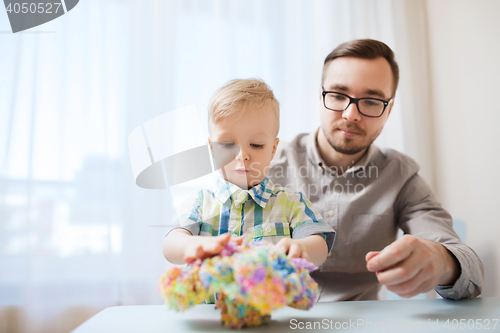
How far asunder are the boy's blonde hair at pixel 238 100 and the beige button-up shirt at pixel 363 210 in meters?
0.53

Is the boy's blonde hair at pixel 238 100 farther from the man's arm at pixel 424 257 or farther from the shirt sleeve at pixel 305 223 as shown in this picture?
the man's arm at pixel 424 257

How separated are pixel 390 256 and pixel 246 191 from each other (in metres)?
0.35

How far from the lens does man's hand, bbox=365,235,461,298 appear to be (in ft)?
2.00

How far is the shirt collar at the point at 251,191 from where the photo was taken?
2.56 ft

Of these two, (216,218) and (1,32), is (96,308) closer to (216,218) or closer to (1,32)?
(216,218)

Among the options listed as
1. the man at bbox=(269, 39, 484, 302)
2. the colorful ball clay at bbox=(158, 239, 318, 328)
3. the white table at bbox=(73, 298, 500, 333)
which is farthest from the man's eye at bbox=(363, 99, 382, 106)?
the colorful ball clay at bbox=(158, 239, 318, 328)

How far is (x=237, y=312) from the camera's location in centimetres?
51

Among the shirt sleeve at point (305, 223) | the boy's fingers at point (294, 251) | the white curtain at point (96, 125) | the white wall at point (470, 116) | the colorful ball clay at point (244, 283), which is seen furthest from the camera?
the white curtain at point (96, 125)

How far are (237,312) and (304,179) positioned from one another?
2.73ft

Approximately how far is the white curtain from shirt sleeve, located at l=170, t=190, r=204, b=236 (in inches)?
A: 34.2

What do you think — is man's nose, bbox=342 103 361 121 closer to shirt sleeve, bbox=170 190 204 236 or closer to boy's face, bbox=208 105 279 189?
boy's face, bbox=208 105 279 189

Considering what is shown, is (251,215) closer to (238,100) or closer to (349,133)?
(238,100)

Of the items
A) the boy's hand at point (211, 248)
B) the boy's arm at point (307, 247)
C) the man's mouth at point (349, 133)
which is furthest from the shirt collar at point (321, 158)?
the boy's hand at point (211, 248)

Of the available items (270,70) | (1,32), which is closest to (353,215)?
(270,70)
